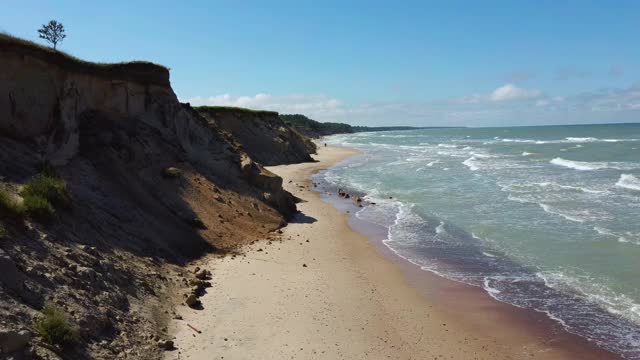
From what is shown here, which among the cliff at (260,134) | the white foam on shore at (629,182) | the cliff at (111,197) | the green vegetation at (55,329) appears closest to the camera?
the green vegetation at (55,329)

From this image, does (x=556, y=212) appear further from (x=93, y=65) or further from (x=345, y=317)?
(x=93, y=65)

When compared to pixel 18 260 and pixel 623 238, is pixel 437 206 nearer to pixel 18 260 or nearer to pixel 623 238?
pixel 623 238

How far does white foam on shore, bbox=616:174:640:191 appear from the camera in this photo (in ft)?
107

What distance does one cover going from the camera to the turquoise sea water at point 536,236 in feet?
45.8

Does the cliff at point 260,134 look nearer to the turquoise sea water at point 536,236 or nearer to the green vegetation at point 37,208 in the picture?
the turquoise sea water at point 536,236

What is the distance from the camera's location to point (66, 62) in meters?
16.9

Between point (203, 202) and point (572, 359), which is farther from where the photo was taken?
point (203, 202)

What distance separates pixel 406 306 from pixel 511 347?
3.03m

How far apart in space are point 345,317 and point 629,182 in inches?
1173

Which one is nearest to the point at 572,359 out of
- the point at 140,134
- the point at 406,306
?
the point at 406,306

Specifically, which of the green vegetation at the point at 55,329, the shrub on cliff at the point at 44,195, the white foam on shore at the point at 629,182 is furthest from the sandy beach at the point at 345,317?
the white foam on shore at the point at 629,182

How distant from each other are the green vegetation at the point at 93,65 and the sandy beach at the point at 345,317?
316 inches

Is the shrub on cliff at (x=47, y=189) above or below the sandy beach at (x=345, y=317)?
above

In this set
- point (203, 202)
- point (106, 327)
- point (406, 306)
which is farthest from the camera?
point (203, 202)
